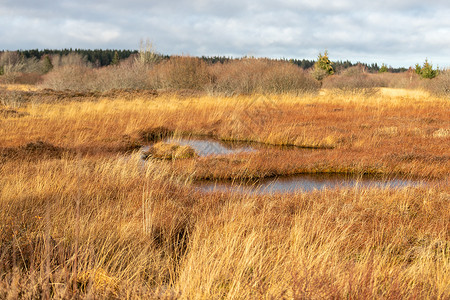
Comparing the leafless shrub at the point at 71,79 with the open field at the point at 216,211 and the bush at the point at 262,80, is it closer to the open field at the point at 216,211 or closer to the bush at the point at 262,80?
the bush at the point at 262,80

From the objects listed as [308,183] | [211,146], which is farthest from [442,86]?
[308,183]

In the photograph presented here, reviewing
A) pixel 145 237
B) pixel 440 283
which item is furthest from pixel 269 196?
pixel 440 283

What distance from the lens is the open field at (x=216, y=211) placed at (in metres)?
2.88

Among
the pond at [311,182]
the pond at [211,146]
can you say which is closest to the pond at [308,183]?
the pond at [311,182]

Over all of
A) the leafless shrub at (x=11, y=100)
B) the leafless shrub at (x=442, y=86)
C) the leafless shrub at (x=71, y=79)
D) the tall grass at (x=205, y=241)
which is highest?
the leafless shrub at (x=442, y=86)

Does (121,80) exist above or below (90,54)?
→ below

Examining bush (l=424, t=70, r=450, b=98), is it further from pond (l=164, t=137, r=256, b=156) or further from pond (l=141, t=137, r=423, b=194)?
pond (l=141, t=137, r=423, b=194)

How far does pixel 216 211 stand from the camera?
514 centimetres

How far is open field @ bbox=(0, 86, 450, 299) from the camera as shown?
2.88 metres

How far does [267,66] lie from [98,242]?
23.7m

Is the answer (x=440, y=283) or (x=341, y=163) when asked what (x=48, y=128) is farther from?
(x=440, y=283)

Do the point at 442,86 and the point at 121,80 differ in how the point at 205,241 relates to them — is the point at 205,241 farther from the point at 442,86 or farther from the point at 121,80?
the point at 121,80

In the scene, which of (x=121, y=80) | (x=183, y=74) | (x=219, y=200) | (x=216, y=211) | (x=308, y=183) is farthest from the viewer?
(x=121, y=80)

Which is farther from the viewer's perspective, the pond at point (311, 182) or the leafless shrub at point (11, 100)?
the leafless shrub at point (11, 100)
